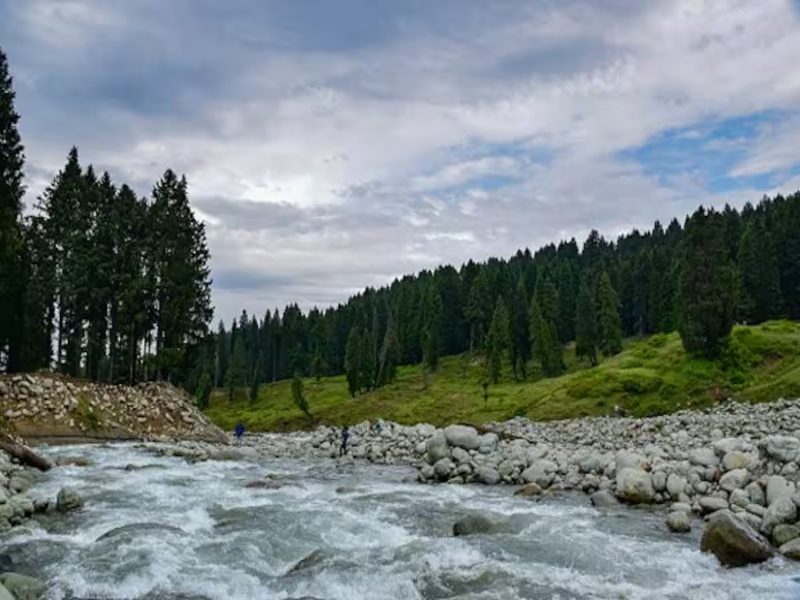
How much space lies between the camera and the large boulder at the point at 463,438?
110 feet

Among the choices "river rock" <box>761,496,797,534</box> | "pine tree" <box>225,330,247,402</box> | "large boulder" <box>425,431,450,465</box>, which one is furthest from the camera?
"pine tree" <box>225,330,247,402</box>

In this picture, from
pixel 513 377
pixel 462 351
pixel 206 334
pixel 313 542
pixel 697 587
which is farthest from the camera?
pixel 462 351

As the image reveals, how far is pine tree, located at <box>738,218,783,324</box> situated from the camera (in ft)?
280

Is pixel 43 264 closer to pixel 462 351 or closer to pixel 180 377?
pixel 180 377

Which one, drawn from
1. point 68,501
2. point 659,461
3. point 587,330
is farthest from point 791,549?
point 587,330

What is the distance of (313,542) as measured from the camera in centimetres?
1725

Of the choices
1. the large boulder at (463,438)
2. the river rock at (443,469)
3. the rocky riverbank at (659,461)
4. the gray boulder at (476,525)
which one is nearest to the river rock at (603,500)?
the rocky riverbank at (659,461)

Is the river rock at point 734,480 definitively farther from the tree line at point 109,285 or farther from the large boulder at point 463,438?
the tree line at point 109,285

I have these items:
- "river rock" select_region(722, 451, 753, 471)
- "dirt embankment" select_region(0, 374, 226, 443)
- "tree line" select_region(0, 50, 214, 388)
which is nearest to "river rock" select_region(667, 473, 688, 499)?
"river rock" select_region(722, 451, 753, 471)

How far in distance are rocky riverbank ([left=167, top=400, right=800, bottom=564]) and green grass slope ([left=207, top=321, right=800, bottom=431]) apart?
289 inches

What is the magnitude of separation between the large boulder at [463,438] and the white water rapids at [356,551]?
8.16m

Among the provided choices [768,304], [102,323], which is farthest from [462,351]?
[102,323]

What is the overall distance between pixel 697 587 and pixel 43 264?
175 ft

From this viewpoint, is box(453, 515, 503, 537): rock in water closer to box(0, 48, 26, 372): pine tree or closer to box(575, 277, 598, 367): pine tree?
box(0, 48, 26, 372): pine tree
